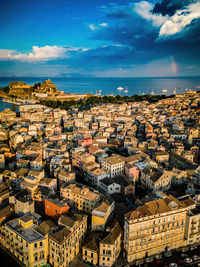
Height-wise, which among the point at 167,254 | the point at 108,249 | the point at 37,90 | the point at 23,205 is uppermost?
the point at 37,90

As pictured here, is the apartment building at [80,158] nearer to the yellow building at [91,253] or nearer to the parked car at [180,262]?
the yellow building at [91,253]

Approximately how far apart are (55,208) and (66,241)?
12.4 feet

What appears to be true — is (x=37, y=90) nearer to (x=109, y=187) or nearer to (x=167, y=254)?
(x=109, y=187)

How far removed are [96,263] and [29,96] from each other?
87.2m

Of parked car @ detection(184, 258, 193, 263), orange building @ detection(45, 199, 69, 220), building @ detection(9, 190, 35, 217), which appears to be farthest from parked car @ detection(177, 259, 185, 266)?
building @ detection(9, 190, 35, 217)

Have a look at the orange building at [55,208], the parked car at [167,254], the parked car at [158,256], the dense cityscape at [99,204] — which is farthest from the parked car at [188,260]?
the orange building at [55,208]

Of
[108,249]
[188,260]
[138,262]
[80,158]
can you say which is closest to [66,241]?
[108,249]

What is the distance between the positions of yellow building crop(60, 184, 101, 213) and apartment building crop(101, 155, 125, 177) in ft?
19.3

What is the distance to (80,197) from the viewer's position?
19.9 m

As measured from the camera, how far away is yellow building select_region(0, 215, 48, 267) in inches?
584

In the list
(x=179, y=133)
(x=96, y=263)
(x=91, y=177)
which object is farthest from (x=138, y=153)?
(x=96, y=263)

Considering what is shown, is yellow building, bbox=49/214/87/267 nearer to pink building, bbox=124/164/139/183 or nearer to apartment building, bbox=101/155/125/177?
apartment building, bbox=101/155/125/177

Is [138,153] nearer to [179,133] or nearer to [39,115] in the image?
[179,133]

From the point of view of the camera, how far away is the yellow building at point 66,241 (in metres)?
14.8
